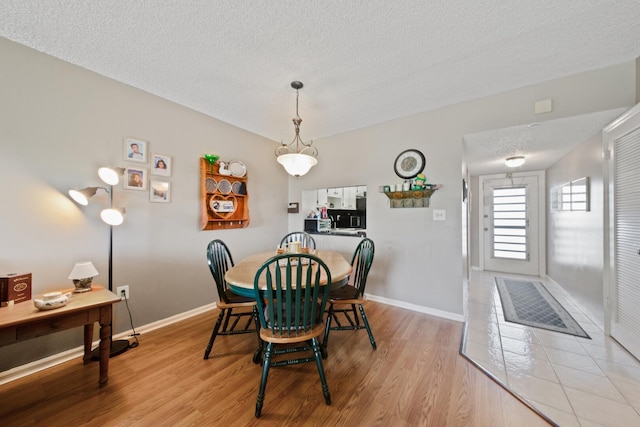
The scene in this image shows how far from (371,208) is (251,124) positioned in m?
1.93

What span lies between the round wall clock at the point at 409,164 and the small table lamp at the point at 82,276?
306 centimetres

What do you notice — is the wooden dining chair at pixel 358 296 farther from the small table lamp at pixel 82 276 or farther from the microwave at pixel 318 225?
the small table lamp at pixel 82 276

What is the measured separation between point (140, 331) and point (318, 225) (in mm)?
2395

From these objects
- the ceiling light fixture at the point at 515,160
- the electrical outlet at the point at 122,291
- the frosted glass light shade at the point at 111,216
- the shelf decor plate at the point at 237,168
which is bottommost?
the electrical outlet at the point at 122,291

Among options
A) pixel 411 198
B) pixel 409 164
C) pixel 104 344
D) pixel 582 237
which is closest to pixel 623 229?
pixel 582 237

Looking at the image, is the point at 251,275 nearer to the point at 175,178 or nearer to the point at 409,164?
the point at 175,178

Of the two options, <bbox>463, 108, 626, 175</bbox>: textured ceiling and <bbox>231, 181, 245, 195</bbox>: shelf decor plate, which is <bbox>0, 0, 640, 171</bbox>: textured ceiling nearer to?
<bbox>463, 108, 626, 175</bbox>: textured ceiling

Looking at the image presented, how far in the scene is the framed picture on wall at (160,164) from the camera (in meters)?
2.34

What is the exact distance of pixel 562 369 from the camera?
1.70 meters

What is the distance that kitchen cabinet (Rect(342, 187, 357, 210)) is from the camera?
133 inches

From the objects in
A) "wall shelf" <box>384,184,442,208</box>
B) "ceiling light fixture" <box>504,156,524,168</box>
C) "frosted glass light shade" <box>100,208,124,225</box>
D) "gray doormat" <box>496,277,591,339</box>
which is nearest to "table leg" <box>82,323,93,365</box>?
"frosted glass light shade" <box>100,208,124,225</box>

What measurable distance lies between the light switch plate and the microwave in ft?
4.95

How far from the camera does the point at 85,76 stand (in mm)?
1948

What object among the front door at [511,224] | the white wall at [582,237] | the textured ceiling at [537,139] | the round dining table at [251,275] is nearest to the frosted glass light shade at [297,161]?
the round dining table at [251,275]
